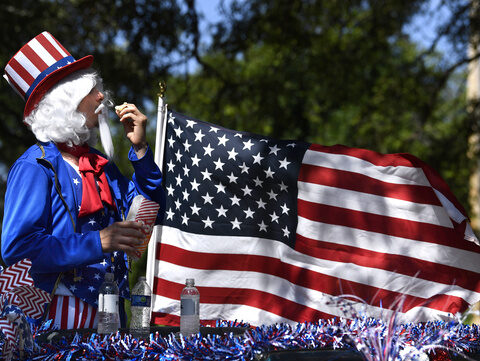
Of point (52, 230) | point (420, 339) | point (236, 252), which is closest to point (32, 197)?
point (52, 230)

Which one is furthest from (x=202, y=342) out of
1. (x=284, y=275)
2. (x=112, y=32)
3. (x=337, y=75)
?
(x=337, y=75)

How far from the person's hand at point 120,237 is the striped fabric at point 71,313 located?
378 mm

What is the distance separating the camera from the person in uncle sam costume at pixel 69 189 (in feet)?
8.43

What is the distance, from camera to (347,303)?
229 cm

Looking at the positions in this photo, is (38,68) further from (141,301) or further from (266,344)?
(266,344)

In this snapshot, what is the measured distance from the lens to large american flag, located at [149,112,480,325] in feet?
13.2

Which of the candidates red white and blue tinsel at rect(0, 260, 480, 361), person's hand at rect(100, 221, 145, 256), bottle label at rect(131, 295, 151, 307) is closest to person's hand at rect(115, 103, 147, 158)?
person's hand at rect(100, 221, 145, 256)

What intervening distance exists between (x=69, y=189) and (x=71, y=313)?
0.52 metres

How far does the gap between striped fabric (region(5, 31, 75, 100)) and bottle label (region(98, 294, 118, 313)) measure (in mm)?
983

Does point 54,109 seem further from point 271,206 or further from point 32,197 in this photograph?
point 271,206

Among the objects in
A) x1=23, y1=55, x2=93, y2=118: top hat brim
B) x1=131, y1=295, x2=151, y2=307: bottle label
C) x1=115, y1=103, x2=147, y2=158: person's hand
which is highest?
x1=23, y1=55, x2=93, y2=118: top hat brim

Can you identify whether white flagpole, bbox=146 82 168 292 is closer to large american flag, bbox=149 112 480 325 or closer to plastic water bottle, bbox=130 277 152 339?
large american flag, bbox=149 112 480 325

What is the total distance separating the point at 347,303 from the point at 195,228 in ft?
7.15

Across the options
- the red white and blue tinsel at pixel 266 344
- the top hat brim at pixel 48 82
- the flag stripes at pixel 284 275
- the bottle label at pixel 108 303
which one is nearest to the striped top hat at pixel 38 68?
the top hat brim at pixel 48 82
